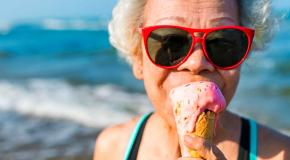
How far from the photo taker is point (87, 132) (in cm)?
679

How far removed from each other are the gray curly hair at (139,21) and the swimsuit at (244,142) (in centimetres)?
49

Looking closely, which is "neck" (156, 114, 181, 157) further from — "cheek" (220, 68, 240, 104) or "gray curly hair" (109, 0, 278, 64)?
"cheek" (220, 68, 240, 104)

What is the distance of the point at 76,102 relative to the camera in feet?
28.5

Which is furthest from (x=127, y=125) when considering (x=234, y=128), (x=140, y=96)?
(x=140, y=96)

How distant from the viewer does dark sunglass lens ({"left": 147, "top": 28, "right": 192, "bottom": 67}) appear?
2.33 m

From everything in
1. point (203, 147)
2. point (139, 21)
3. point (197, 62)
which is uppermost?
point (139, 21)

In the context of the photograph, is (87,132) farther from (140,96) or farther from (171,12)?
(171,12)

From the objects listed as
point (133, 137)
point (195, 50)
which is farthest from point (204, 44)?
point (133, 137)

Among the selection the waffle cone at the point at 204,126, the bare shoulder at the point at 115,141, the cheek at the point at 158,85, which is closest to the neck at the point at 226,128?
the cheek at the point at 158,85

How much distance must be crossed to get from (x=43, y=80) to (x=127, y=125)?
8.60 meters

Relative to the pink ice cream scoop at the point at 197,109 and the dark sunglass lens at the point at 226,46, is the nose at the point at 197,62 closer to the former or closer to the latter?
the dark sunglass lens at the point at 226,46

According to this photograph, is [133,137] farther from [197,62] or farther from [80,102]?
[80,102]

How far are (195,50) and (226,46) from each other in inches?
6.6

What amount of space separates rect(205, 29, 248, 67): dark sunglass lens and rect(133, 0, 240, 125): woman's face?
43 mm
